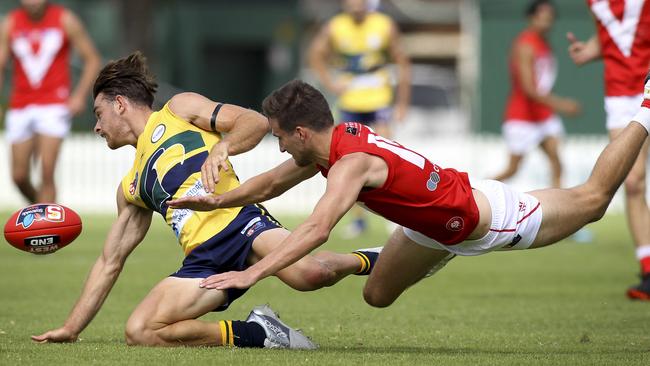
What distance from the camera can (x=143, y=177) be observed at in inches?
285

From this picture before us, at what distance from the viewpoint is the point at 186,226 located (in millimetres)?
7191

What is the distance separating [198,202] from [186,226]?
0.54 meters

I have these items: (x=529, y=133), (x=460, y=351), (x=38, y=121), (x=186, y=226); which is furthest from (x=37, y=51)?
(x=460, y=351)

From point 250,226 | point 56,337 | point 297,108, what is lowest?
point 56,337

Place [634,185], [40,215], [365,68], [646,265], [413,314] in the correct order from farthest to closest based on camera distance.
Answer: [365,68]
[634,185]
[646,265]
[413,314]
[40,215]

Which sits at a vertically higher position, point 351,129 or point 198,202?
point 351,129

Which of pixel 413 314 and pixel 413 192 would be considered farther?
pixel 413 314

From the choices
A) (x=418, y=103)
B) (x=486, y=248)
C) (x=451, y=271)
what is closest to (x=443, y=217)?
(x=486, y=248)

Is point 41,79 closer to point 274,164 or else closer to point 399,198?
point 274,164

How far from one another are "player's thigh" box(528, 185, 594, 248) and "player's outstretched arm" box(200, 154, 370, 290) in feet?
4.56

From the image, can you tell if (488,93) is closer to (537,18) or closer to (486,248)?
(537,18)

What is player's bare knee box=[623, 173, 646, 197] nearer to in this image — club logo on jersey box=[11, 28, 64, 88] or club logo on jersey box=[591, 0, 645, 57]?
club logo on jersey box=[591, 0, 645, 57]

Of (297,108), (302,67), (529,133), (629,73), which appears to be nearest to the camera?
(297,108)

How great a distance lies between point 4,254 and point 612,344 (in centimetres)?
800
